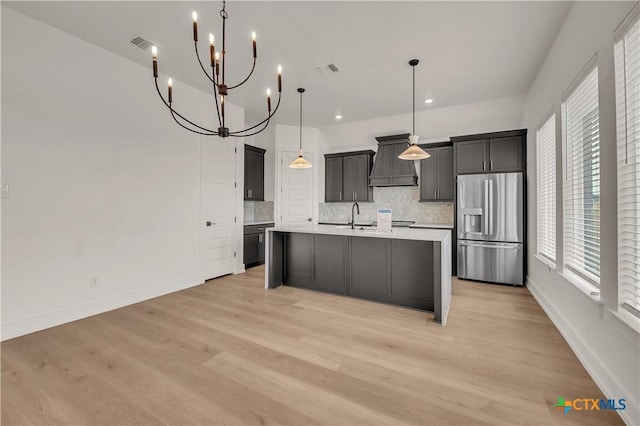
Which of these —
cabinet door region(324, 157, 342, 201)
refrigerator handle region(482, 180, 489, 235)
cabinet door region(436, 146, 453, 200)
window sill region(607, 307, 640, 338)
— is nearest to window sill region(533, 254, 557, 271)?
refrigerator handle region(482, 180, 489, 235)

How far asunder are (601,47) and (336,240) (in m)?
3.01

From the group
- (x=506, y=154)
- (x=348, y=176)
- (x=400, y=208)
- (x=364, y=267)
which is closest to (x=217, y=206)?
(x=364, y=267)

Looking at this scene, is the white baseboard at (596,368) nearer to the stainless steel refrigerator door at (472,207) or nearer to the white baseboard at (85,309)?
the stainless steel refrigerator door at (472,207)

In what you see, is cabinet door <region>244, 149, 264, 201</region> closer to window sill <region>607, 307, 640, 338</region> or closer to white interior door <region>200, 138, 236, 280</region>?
white interior door <region>200, 138, 236, 280</region>

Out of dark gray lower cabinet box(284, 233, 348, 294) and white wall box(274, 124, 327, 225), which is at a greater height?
white wall box(274, 124, 327, 225)

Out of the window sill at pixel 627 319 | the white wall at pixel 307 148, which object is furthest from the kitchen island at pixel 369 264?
the white wall at pixel 307 148

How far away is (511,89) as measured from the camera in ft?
14.0

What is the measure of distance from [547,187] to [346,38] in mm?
2989

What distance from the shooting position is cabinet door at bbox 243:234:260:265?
536 cm

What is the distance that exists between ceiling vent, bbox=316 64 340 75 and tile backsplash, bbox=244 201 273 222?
3540 mm

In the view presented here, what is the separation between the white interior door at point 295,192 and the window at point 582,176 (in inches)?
181

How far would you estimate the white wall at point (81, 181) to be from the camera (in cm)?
260

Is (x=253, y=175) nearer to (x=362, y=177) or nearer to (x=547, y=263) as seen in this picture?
(x=362, y=177)

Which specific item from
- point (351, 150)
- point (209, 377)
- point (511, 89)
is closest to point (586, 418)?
point (209, 377)
